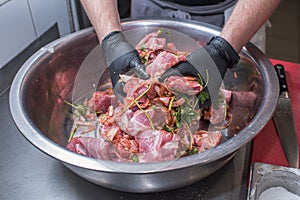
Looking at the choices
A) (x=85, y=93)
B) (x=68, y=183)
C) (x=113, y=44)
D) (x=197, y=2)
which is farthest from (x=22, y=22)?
(x=68, y=183)

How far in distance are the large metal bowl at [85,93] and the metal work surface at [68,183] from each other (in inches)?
1.8

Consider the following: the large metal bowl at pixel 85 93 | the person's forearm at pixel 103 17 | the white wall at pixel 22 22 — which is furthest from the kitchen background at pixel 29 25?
the person's forearm at pixel 103 17

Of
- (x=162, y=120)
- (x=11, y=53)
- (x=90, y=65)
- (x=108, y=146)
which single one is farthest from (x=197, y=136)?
(x=11, y=53)

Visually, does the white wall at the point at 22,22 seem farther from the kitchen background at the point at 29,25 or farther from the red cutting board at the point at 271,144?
the red cutting board at the point at 271,144

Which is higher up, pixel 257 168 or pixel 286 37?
pixel 257 168

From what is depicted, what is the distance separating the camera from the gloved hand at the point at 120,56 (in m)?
0.86

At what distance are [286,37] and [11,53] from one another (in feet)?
6.44

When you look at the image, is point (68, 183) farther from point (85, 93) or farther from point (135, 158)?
point (85, 93)

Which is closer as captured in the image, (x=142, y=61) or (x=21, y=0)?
(x=142, y=61)

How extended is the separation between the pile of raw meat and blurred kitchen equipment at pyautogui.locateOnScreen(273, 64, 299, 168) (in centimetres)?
13

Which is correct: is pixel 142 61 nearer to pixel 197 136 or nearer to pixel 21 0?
pixel 197 136

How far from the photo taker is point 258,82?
87 cm

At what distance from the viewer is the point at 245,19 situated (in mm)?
857

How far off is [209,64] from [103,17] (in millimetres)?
331
